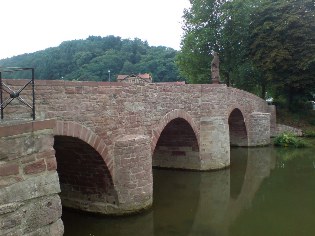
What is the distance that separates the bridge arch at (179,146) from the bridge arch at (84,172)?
178 inches

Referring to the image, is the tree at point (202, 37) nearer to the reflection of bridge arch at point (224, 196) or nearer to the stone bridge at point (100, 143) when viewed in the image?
the reflection of bridge arch at point (224, 196)

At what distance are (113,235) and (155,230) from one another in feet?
3.35

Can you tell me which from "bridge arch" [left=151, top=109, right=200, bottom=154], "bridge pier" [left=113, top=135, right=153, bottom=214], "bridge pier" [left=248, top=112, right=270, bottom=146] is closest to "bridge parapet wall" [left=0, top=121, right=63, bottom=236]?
"bridge pier" [left=113, top=135, right=153, bottom=214]

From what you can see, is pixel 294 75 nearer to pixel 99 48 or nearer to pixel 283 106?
pixel 283 106

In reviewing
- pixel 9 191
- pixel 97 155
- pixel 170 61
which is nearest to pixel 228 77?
pixel 97 155

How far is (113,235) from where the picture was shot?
339 inches

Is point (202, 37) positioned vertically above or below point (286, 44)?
above

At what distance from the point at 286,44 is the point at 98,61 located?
118 ft

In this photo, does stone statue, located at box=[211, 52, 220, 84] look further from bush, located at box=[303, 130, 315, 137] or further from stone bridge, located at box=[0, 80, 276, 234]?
bush, located at box=[303, 130, 315, 137]

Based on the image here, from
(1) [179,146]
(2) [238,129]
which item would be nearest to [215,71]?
(1) [179,146]

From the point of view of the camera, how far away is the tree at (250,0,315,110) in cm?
2480

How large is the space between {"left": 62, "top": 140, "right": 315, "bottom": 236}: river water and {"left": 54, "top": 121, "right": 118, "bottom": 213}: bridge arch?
1.37 ft

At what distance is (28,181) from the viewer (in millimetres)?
4898

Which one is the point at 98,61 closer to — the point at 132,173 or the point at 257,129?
the point at 257,129
